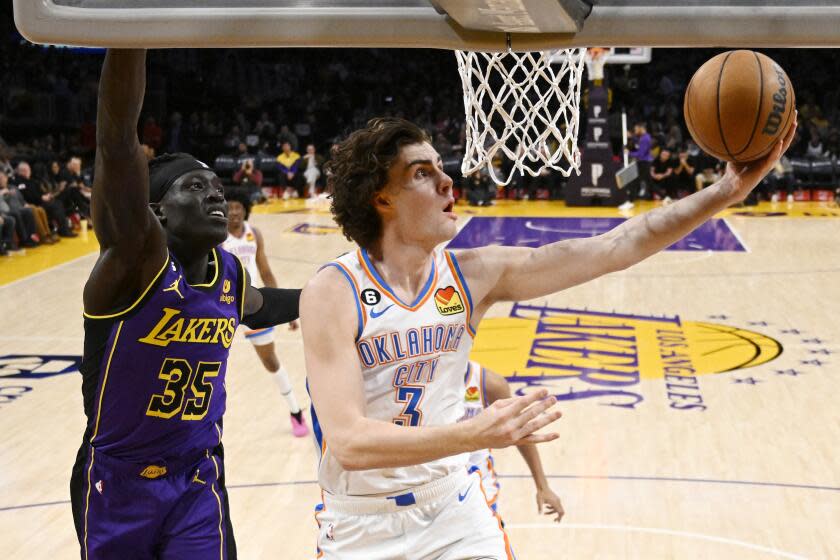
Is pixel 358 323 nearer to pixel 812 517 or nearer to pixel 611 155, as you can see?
pixel 812 517

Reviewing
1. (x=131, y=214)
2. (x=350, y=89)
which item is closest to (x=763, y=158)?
(x=131, y=214)

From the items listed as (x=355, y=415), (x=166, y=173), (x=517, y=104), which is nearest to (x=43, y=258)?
(x=517, y=104)

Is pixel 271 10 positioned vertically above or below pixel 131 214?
above

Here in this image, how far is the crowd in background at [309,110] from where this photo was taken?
20.0 meters

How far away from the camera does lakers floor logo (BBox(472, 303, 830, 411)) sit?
737 cm

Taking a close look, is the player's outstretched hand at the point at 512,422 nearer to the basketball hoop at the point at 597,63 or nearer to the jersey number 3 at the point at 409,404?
the jersey number 3 at the point at 409,404

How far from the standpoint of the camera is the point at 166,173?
360 centimetres

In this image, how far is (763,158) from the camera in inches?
114

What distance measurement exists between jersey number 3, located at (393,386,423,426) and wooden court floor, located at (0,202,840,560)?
210 centimetres

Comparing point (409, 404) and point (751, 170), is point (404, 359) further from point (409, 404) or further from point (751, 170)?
point (751, 170)

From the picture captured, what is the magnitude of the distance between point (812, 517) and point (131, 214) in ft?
12.5

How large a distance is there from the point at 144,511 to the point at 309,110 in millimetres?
21652

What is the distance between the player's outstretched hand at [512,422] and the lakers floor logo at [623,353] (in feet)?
15.9

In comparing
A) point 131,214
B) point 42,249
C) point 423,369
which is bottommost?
point 42,249
